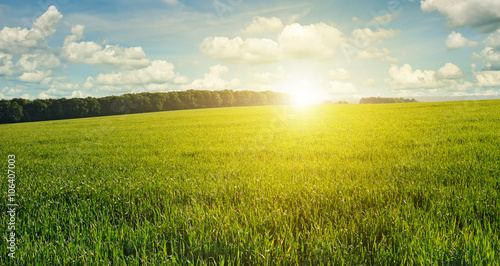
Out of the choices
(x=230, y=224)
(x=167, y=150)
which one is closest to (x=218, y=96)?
(x=167, y=150)

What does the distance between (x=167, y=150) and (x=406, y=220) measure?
8377 mm

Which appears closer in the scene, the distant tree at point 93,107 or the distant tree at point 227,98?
the distant tree at point 93,107

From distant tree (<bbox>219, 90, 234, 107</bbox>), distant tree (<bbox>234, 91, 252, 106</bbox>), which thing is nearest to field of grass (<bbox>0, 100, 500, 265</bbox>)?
→ distant tree (<bbox>219, 90, 234, 107</bbox>)

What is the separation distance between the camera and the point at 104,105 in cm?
9575

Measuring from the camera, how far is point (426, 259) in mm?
2311

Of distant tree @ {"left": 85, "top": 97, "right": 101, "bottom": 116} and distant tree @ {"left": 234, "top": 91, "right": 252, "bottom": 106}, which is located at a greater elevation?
distant tree @ {"left": 234, "top": 91, "right": 252, "bottom": 106}

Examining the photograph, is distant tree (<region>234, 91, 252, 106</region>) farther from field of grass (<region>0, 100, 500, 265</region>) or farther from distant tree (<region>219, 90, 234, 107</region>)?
field of grass (<region>0, 100, 500, 265</region>)

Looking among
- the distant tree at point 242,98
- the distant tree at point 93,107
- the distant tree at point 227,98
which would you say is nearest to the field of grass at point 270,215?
the distant tree at point 93,107

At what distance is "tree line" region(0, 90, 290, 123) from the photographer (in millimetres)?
87625

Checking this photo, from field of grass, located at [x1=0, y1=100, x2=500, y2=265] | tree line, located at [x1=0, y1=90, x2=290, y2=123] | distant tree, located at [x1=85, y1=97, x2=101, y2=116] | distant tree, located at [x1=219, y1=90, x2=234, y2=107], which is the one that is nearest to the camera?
field of grass, located at [x1=0, y1=100, x2=500, y2=265]

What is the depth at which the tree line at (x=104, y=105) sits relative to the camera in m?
87.6

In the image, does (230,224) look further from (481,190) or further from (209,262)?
(481,190)

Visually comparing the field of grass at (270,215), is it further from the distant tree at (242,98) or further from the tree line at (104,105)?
the distant tree at (242,98)

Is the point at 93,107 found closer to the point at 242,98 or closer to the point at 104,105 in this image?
the point at 104,105
